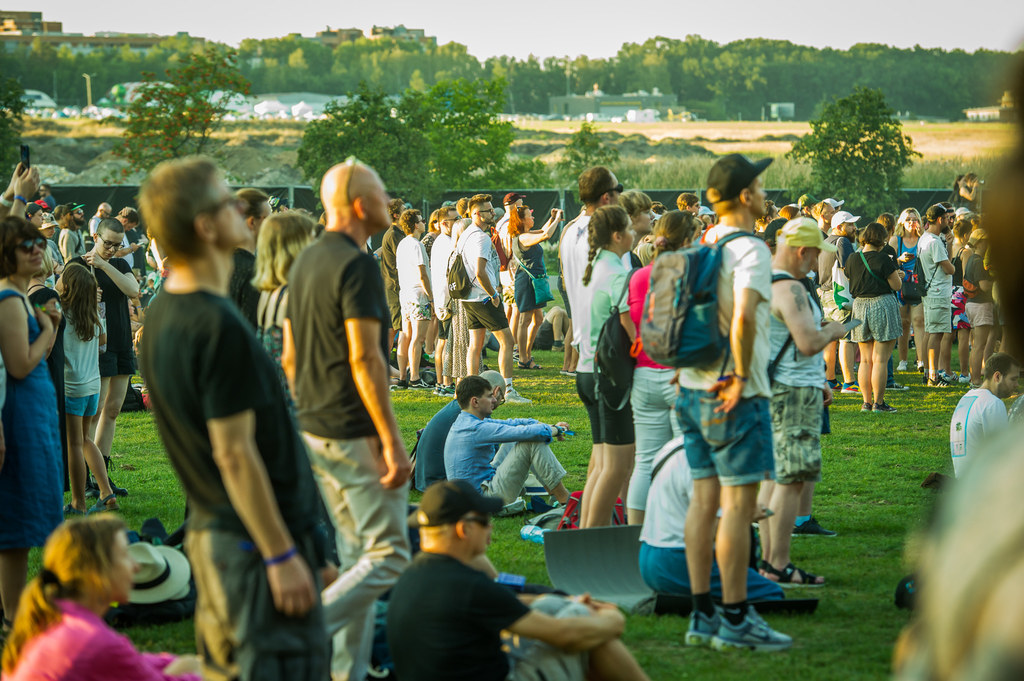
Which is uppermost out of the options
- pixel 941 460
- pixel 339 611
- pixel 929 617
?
pixel 929 617

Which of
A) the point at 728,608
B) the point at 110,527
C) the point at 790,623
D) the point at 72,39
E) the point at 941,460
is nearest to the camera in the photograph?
the point at 110,527

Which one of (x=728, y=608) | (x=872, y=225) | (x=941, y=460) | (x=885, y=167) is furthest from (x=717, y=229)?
(x=885, y=167)

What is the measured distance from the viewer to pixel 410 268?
1210 cm

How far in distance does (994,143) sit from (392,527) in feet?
11.0

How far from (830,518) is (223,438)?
18.1 feet

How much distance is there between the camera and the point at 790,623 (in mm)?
5203

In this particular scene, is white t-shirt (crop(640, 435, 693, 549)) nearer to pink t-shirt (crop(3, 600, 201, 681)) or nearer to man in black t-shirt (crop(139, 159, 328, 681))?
man in black t-shirt (crop(139, 159, 328, 681))

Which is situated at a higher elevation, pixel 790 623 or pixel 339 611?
pixel 339 611

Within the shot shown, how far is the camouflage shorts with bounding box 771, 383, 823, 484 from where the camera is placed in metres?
5.80

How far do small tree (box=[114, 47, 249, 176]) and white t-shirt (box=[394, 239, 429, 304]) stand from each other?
22351mm

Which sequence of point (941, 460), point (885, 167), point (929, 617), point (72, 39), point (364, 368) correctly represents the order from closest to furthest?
point (929, 617)
point (364, 368)
point (941, 460)
point (885, 167)
point (72, 39)

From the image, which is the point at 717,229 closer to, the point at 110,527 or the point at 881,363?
the point at 110,527

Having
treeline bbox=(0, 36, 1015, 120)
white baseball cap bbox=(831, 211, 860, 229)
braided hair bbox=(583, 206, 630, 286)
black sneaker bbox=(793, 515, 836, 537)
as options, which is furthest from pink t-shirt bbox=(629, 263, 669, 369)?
treeline bbox=(0, 36, 1015, 120)

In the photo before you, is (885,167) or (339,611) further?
(885,167)
